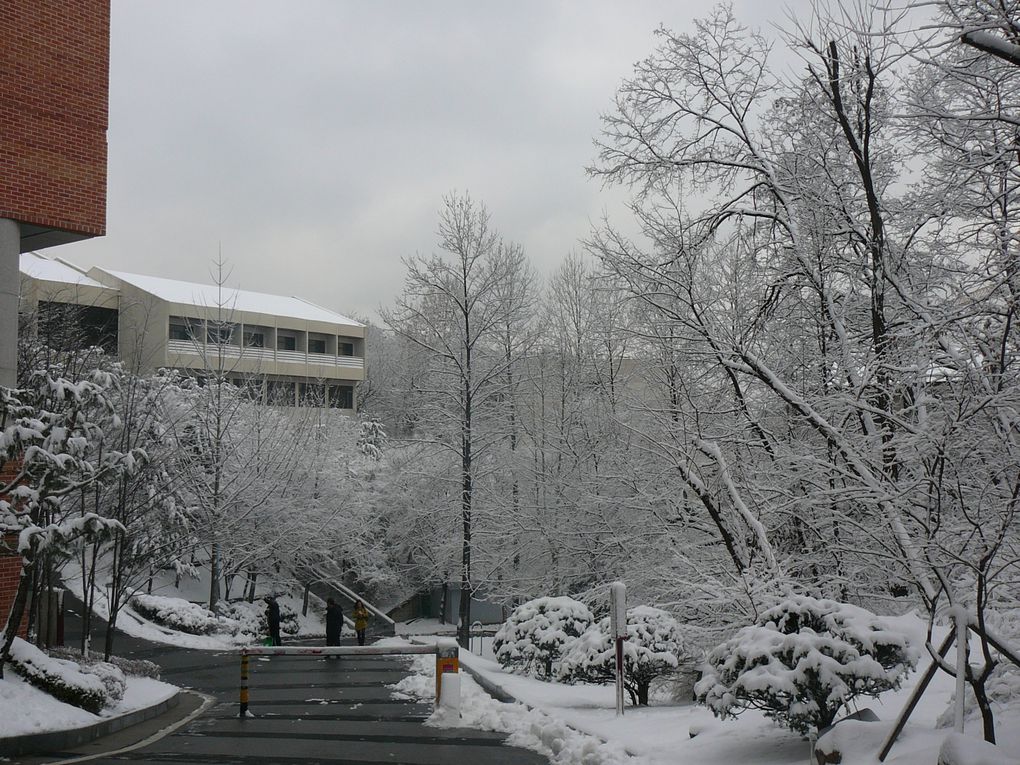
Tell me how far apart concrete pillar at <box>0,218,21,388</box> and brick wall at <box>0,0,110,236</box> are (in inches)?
10.4

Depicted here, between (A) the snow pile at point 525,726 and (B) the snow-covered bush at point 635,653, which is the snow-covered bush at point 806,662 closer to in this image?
(A) the snow pile at point 525,726

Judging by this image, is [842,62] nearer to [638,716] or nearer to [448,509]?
[638,716]

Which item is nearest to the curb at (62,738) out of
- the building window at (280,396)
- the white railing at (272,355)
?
the building window at (280,396)

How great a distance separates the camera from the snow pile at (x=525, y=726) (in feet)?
31.2

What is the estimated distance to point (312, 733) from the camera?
12438 mm

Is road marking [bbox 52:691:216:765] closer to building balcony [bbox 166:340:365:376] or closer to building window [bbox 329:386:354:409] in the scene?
building balcony [bbox 166:340:365:376]

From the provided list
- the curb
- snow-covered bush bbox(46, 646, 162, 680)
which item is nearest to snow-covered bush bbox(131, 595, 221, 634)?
snow-covered bush bbox(46, 646, 162, 680)

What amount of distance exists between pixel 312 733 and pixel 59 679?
341 cm

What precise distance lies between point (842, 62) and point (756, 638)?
7935 millimetres

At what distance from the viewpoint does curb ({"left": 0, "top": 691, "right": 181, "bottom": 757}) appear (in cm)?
1092

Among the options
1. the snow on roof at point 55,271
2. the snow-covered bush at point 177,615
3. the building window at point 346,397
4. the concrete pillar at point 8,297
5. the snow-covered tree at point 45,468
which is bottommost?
the snow-covered bush at point 177,615

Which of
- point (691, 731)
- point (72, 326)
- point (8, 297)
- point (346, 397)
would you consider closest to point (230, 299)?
point (346, 397)

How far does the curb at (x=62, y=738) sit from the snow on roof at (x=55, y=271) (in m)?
33.6

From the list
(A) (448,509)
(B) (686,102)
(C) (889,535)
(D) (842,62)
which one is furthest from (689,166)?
(A) (448,509)
